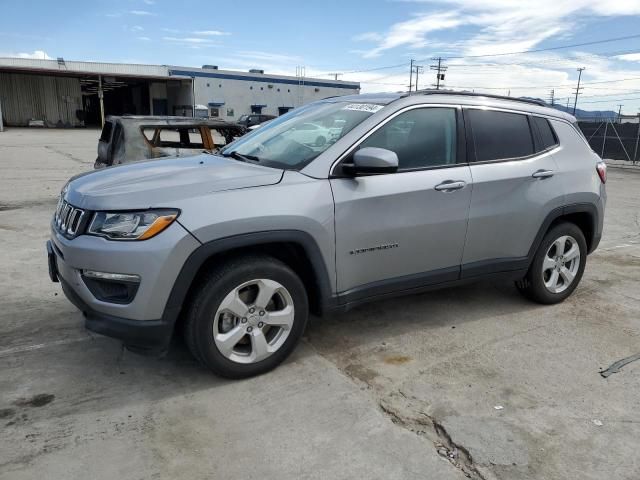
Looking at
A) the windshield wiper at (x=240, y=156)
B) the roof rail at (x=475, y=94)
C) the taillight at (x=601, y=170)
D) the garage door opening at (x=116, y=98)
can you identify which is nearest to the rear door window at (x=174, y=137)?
the windshield wiper at (x=240, y=156)

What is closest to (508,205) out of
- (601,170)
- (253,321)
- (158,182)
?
(601,170)

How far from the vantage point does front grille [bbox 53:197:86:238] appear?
9.91 ft

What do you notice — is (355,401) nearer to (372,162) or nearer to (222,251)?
(222,251)

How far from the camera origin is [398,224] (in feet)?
11.8


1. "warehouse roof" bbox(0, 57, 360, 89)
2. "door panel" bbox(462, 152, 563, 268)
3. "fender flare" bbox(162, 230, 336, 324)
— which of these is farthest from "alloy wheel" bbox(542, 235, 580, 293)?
"warehouse roof" bbox(0, 57, 360, 89)

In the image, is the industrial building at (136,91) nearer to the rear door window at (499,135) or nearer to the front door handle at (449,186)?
the rear door window at (499,135)

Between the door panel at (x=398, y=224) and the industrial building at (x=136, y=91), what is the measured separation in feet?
126

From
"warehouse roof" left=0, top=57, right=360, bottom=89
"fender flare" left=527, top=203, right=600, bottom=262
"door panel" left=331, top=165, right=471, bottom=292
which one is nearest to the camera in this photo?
"door panel" left=331, top=165, right=471, bottom=292

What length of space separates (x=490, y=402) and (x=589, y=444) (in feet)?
1.82

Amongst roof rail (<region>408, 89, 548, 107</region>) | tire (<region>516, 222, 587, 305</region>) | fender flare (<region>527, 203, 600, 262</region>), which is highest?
roof rail (<region>408, 89, 548, 107</region>)

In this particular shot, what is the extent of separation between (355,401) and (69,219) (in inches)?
79.7

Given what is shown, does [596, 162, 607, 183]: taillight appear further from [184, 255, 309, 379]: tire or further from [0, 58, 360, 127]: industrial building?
[0, 58, 360, 127]: industrial building

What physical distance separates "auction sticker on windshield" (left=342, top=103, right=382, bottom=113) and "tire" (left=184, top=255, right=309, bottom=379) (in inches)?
52.4

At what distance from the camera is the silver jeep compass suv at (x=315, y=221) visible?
292cm
